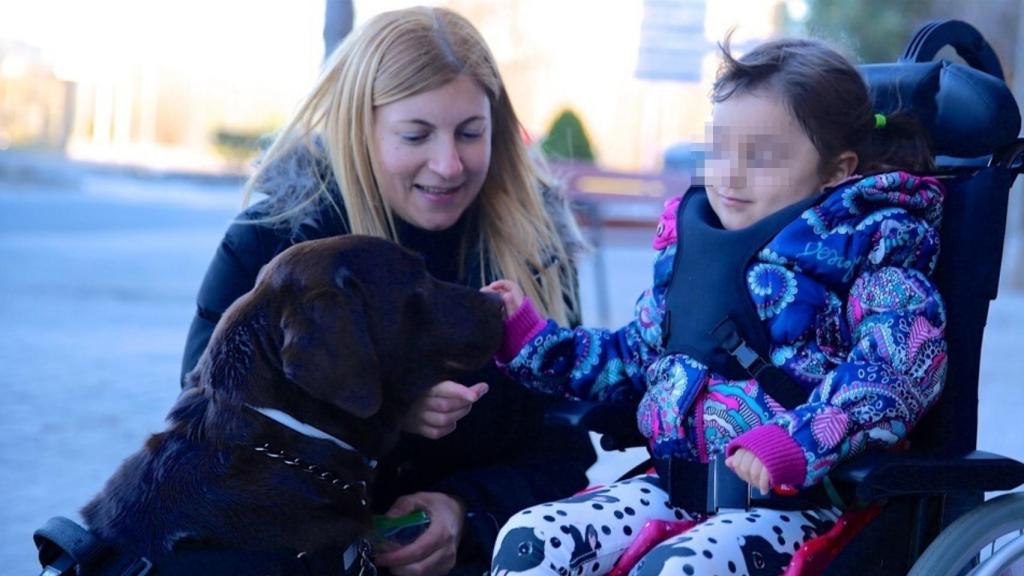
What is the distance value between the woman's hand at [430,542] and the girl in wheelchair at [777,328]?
1.17 ft

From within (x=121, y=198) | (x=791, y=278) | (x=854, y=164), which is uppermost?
(x=854, y=164)

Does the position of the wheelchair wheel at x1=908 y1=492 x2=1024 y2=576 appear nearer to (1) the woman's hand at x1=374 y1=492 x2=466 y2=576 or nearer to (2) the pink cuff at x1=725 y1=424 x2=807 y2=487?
(2) the pink cuff at x1=725 y1=424 x2=807 y2=487

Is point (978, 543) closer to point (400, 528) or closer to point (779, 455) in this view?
point (779, 455)

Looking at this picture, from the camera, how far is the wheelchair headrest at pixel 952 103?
2670 millimetres

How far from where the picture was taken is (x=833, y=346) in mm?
2574

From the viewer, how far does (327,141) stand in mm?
3225

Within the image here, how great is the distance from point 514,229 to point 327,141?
55 centimetres

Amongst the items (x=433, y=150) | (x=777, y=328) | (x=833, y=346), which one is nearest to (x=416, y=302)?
(x=433, y=150)

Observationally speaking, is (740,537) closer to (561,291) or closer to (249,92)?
(561,291)

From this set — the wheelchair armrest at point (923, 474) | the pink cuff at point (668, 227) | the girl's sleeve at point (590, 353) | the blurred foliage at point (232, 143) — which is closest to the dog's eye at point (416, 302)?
the girl's sleeve at point (590, 353)

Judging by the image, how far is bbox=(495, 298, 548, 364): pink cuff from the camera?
2.89 metres

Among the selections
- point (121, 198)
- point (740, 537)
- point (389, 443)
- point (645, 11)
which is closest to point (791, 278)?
point (740, 537)

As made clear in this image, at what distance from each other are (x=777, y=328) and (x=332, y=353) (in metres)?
0.92

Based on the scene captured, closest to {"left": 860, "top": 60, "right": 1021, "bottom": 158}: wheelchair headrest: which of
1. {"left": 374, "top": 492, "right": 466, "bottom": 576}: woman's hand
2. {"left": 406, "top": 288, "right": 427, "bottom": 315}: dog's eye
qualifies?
{"left": 406, "top": 288, "right": 427, "bottom": 315}: dog's eye
